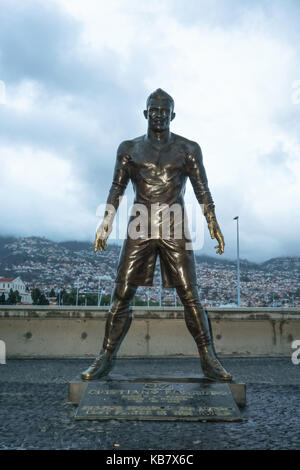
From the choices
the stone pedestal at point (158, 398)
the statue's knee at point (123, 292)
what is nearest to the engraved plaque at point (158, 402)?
the stone pedestal at point (158, 398)

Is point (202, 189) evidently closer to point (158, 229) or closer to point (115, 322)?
point (158, 229)

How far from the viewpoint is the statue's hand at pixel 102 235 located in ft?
13.9

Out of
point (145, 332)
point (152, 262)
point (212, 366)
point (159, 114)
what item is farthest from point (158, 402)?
point (145, 332)

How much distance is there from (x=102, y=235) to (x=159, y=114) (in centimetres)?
152

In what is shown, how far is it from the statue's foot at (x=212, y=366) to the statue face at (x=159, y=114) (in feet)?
8.19

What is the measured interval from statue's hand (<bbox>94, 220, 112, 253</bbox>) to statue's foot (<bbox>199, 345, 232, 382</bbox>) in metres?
1.57

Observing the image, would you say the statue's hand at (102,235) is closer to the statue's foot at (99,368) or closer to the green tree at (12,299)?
the statue's foot at (99,368)

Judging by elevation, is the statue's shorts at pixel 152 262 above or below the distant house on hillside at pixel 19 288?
above

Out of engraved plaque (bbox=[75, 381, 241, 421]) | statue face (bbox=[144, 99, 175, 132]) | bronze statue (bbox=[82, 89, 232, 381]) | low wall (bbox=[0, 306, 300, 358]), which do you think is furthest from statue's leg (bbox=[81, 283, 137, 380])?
low wall (bbox=[0, 306, 300, 358])

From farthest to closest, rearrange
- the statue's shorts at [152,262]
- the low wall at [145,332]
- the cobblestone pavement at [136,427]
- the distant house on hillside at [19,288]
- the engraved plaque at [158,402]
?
the distant house on hillside at [19,288]
the low wall at [145,332]
the statue's shorts at [152,262]
the engraved plaque at [158,402]
the cobblestone pavement at [136,427]

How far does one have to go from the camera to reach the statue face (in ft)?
13.9
